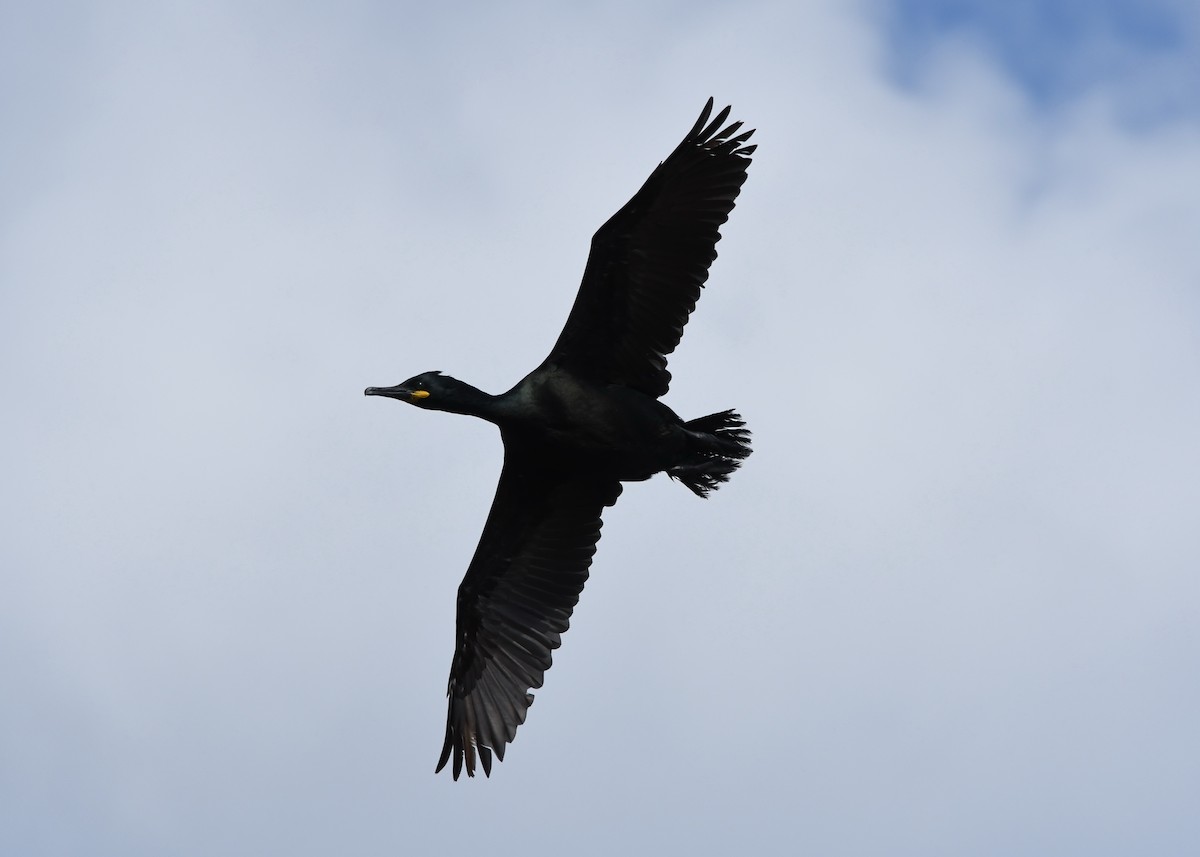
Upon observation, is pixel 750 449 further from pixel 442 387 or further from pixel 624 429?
pixel 442 387

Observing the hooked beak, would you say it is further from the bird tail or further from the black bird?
the bird tail

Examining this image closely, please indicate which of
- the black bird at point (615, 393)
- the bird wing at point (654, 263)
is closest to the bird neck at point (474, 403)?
the black bird at point (615, 393)

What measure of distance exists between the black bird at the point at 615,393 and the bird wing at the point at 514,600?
1cm

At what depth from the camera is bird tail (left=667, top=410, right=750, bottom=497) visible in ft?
41.7

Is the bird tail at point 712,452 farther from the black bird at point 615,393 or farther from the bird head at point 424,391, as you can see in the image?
the bird head at point 424,391

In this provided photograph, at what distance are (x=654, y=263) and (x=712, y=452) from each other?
1.33 meters

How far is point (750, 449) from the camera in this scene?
12.8 m

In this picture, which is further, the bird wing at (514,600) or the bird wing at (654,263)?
the bird wing at (514,600)

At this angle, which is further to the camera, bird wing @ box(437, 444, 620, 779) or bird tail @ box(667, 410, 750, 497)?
bird wing @ box(437, 444, 620, 779)

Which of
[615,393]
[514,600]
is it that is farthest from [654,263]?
[514,600]

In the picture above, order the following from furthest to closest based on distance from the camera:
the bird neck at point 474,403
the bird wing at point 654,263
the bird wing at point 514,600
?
1. the bird wing at point 514,600
2. the bird neck at point 474,403
3. the bird wing at point 654,263

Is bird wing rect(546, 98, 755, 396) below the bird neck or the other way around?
the other way around

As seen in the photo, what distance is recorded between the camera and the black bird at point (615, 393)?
12367 millimetres

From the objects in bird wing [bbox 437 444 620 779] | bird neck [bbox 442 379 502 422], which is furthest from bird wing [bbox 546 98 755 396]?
bird wing [bbox 437 444 620 779]
